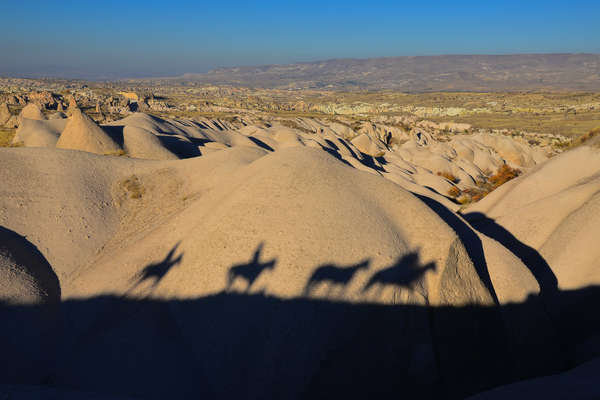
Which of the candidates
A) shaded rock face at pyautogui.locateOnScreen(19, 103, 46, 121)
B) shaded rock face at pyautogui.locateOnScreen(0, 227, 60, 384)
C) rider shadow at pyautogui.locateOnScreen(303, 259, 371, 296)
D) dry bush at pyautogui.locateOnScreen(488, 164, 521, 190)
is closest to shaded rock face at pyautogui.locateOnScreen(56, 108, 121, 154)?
shaded rock face at pyautogui.locateOnScreen(0, 227, 60, 384)

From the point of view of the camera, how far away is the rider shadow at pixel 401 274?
9242 millimetres

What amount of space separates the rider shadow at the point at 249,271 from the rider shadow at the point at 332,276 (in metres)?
1.15

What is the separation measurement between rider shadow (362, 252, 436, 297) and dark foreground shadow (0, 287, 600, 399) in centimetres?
56

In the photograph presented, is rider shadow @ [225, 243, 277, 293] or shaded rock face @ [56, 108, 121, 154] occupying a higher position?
shaded rock face @ [56, 108, 121, 154]

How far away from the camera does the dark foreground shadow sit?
8188mm

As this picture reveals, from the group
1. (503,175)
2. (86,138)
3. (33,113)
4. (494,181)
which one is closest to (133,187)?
(86,138)

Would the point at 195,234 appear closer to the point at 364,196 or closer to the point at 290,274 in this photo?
the point at 290,274

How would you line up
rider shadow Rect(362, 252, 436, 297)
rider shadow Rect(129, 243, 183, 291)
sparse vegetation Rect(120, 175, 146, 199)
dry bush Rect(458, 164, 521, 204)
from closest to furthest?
rider shadow Rect(362, 252, 436, 297) → rider shadow Rect(129, 243, 183, 291) → sparse vegetation Rect(120, 175, 146, 199) → dry bush Rect(458, 164, 521, 204)

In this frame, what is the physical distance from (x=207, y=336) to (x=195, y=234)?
3.42 m

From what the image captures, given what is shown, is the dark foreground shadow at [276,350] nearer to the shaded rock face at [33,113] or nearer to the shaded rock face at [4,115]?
the shaded rock face at [33,113]

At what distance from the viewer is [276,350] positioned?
27.0ft

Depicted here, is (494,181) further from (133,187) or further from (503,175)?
(133,187)

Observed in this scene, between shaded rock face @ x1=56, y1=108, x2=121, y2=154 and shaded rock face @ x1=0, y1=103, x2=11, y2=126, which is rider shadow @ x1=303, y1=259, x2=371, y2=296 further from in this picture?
shaded rock face @ x1=0, y1=103, x2=11, y2=126

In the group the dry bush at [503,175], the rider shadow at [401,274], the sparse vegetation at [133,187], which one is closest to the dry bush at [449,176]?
the dry bush at [503,175]
